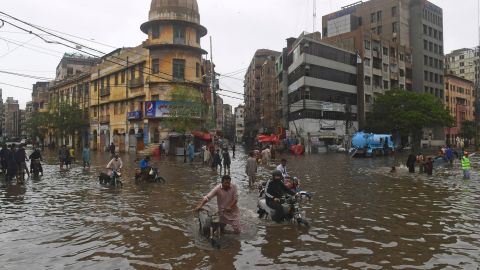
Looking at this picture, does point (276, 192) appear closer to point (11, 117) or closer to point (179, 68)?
point (179, 68)

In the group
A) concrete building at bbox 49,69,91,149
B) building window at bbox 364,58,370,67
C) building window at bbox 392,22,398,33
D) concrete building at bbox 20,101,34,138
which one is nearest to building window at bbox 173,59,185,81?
concrete building at bbox 49,69,91,149

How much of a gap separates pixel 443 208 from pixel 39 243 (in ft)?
34.2

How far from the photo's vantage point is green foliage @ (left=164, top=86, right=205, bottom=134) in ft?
138

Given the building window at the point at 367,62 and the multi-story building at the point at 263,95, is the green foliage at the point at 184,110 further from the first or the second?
the building window at the point at 367,62

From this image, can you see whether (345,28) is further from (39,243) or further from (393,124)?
(39,243)

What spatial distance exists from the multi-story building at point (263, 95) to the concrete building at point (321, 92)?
1318 centimetres

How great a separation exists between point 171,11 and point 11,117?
16135 centimetres

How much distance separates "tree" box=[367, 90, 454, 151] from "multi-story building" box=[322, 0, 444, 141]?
60.5ft

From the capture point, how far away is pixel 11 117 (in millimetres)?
176875

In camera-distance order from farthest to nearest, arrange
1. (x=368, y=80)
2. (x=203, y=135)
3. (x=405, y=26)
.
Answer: (x=405, y=26) < (x=368, y=80) < (x=203, y=135)

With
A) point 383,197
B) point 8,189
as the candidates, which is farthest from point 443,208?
point 8,189

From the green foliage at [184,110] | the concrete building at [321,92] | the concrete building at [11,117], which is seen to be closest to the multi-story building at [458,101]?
the concrete building at [321,92]

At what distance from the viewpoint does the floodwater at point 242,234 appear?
263 inches

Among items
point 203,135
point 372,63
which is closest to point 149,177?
point 203,135
